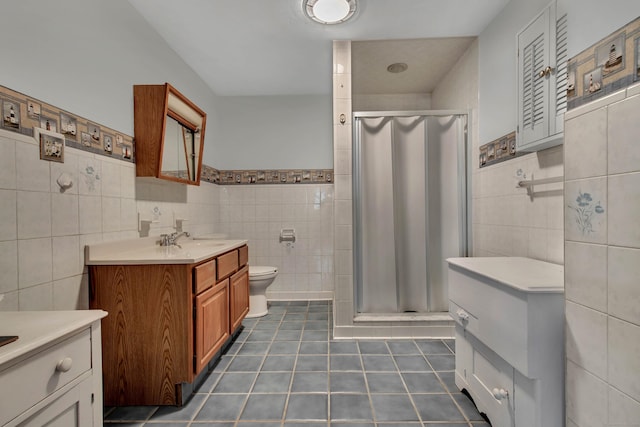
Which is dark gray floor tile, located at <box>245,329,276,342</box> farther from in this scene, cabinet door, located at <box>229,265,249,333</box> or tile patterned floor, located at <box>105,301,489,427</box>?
cabinet door, located at <box>229,265,249,333</box>

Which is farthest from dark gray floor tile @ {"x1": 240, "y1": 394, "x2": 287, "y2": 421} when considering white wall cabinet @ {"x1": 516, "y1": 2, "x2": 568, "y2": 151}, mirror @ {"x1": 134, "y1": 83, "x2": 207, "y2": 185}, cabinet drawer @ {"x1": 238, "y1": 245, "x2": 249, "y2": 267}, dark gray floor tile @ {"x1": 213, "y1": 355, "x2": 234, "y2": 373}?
white wall cabinet @ {"x1": 516, "y1": 2, "x2": 568, "y2": 151}

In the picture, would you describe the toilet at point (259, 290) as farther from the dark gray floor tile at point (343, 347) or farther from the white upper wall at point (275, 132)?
the white upper wall at point (275, 132)

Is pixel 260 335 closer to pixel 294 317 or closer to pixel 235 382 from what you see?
pixel 294 317

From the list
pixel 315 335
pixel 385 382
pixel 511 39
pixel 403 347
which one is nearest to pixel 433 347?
pixel 403 347

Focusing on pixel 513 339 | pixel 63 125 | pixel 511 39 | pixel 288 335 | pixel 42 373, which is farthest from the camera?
pixel 288 335

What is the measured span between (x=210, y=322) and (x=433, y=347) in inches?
65.4

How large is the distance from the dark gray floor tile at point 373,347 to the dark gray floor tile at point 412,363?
138mm

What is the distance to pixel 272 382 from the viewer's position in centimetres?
179

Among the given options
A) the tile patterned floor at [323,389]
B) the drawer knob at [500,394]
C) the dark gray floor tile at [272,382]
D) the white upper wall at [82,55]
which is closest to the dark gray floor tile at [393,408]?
the tile patterned floor at [323,389]

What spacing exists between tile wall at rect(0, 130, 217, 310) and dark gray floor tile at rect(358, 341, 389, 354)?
184 cm

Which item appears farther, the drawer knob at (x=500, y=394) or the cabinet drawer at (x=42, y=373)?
the drawer knob at (x=500, y=394)

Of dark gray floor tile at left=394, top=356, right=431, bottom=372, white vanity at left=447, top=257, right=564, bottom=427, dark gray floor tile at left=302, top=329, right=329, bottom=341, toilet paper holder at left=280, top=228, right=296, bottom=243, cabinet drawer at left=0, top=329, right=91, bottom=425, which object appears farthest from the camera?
toilet paper holder at left=280, top=228, right=296, bottom=243

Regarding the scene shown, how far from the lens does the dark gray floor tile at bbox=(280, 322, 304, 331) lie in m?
2.62

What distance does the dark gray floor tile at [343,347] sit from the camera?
86.0 inches
